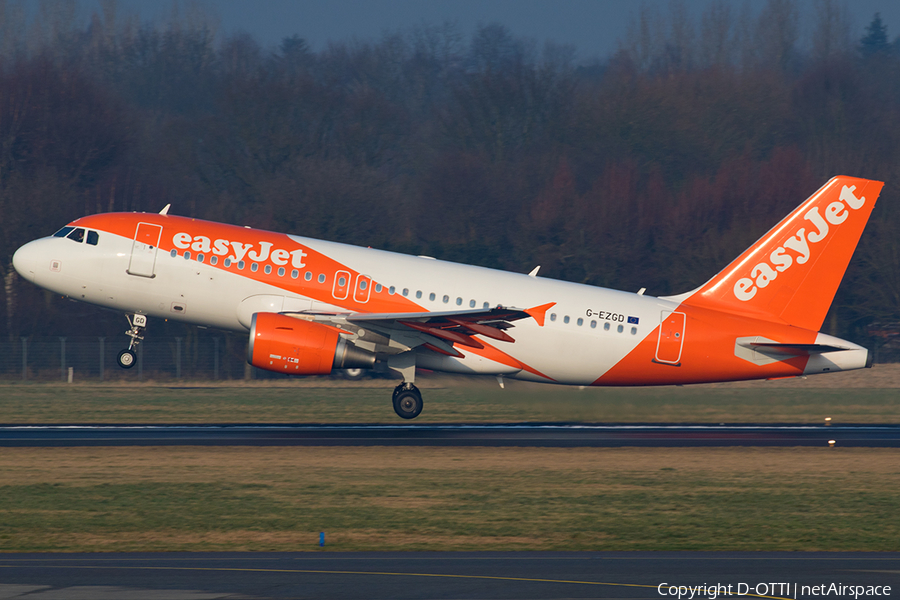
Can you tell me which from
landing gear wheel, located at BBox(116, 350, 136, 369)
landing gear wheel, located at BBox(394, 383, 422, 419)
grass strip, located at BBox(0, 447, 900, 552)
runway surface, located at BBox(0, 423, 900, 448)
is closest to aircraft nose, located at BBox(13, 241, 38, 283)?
landing gear wheel, located at BBox(116, 350, 136, 369)

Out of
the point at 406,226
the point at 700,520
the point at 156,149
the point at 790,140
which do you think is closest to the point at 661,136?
the point at 790,140

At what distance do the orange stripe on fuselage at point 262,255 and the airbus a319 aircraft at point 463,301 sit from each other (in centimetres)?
3

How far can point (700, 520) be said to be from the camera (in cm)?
1808

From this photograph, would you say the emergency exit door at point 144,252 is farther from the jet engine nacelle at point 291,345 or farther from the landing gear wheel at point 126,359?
the jet engine nacelle at point 291,345

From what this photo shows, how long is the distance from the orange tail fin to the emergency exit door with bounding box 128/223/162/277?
16.0 m

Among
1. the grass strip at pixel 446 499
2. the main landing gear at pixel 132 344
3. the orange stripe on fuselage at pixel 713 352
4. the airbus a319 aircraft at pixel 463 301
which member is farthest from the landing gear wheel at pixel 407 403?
the main landing gear at pixel 132 344

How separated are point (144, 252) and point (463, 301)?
8.55 metres

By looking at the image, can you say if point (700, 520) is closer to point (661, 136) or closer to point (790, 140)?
point (661, 136)

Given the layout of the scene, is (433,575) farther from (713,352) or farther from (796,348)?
(796,348)

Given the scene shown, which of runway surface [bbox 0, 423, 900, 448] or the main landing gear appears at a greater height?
the main landing gear

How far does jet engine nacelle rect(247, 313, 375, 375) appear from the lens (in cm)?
2747

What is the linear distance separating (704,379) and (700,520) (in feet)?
42.1

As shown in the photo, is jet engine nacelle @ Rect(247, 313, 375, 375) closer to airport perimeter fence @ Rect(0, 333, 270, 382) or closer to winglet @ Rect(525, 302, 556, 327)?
winglet @ Rect(525, 302, 556, 327)

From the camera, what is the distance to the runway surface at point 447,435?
26.3 meters
